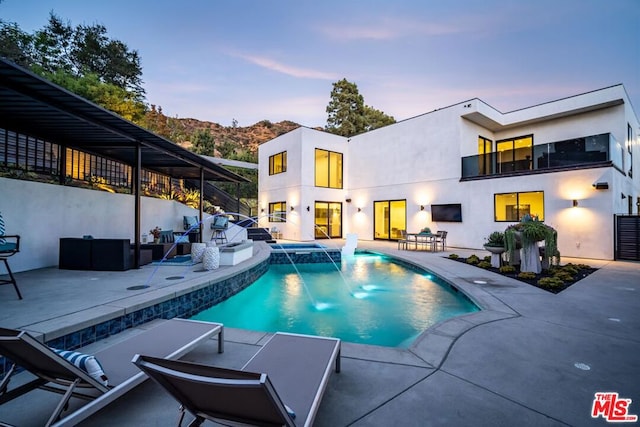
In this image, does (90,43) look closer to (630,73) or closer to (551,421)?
(551,421)

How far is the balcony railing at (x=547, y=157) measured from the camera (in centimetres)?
932

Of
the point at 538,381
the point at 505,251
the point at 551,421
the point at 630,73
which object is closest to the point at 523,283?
the point at 505,251

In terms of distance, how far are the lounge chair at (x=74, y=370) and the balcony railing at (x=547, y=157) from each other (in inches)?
498

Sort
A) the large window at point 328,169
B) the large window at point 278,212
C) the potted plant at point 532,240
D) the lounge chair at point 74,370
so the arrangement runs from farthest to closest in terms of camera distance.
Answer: the large window at point 278,212, the large window at point 328,169, the potted plant at point 532,240, the lounge chair at point 74,370

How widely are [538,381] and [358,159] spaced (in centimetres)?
1495

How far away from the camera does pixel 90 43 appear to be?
20.8 metres

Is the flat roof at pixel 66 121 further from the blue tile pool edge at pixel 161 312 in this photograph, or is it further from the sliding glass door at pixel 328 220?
the sliding glass door at pixel 328 220

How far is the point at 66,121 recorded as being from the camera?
17.9ft

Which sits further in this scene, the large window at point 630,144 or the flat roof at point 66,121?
the large window at point 630,144

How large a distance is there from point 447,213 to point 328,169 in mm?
6941

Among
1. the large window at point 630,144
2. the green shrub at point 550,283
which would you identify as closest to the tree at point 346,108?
the large window at point 630,144

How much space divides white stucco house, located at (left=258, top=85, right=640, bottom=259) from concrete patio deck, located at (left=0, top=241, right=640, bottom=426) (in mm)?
6392

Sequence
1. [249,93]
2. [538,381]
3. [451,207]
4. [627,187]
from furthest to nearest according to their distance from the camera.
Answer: [249,93] → [451,207] → [627,187] → [538,381]

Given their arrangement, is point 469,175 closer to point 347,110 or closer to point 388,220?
point 388,220
